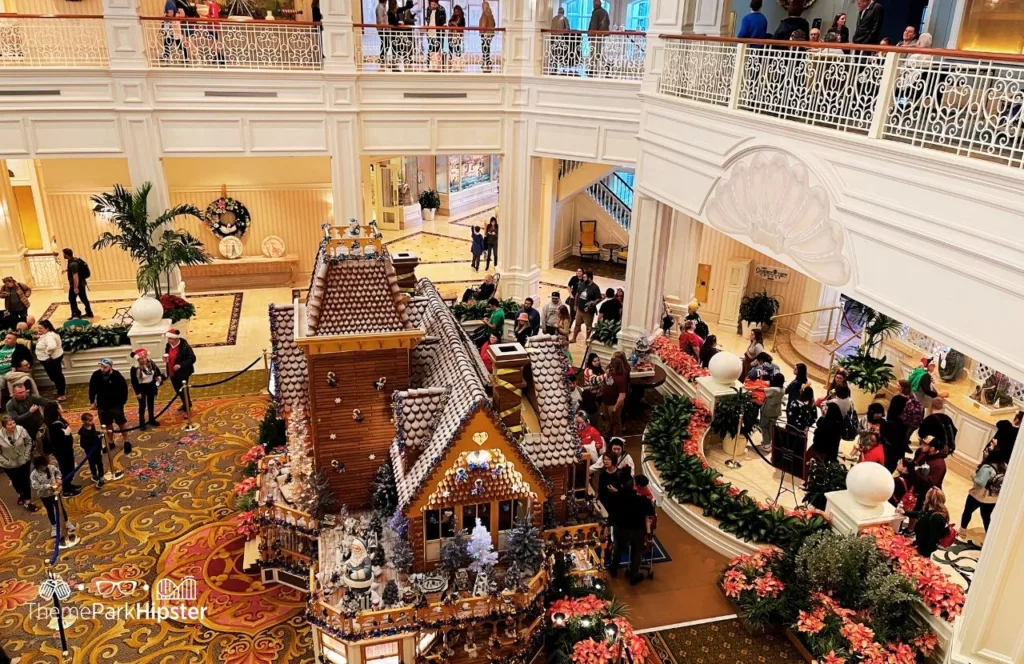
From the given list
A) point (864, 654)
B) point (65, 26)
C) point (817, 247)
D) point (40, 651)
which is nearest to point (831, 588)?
point (864, 654)

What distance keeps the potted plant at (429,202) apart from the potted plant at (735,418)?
16429 millimetres

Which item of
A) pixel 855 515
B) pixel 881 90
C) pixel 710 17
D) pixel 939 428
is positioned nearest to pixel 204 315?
pixel 710 17

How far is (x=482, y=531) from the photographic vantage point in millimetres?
7691

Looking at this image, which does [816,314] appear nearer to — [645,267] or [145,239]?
[645,267]

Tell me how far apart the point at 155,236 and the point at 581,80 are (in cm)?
992

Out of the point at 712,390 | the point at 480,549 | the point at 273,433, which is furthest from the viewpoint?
the point at 712,390

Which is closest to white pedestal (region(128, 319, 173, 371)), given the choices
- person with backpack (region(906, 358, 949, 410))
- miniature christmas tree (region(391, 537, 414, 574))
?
miniature christmas tree (region(391, 537, 414, 574))

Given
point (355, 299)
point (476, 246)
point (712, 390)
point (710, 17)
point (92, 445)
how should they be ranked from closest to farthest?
1. point (355, 299)
2. point (92, 445)
3. point (712, 390)
4. point (710, 17)
5. point (476, 246)

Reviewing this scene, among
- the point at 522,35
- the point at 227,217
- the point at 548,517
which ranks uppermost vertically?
the point at 522,35

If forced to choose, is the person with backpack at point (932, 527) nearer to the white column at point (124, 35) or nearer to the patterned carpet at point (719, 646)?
the patterned carpet at point (719, 646)

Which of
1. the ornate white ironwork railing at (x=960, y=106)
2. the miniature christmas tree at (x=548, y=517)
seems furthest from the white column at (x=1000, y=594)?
the miniature christmas tree at (x=548, y=517)

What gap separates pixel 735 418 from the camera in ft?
38.3

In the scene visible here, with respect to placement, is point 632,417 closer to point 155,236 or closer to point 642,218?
point 642,218

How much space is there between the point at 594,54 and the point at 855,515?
35.5 feet
